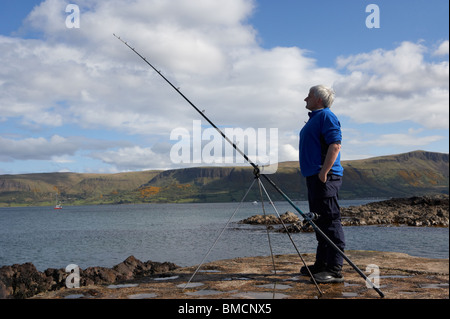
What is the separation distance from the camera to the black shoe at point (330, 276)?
5.52 metres

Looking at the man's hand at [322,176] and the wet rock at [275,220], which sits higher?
the man's hand at [322,176]

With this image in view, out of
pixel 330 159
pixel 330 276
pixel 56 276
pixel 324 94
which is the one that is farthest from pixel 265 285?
pixel 56 276

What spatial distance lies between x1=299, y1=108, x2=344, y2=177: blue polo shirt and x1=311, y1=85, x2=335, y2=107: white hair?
0.52ft

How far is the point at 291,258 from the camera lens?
8312mm

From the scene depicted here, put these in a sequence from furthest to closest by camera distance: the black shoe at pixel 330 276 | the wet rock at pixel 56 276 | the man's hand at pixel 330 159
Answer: the wet rock at pixel 56 276 → the black shoe at pixel 330 276 → the man's hand at pixel 330 159

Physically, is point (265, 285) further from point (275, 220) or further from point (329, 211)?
point (275, 220)

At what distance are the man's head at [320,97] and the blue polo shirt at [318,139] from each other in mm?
147

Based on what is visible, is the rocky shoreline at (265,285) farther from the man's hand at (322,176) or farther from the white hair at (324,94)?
the white hair at (324,94)

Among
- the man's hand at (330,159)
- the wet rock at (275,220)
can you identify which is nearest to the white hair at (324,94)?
the man's hand at (330,159)

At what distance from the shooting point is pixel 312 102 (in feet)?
19.8

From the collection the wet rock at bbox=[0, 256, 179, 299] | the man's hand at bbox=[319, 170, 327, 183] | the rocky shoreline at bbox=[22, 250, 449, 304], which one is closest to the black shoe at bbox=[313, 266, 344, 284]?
the rocky shoreline at bbox=[22, 250, 449, 304]
